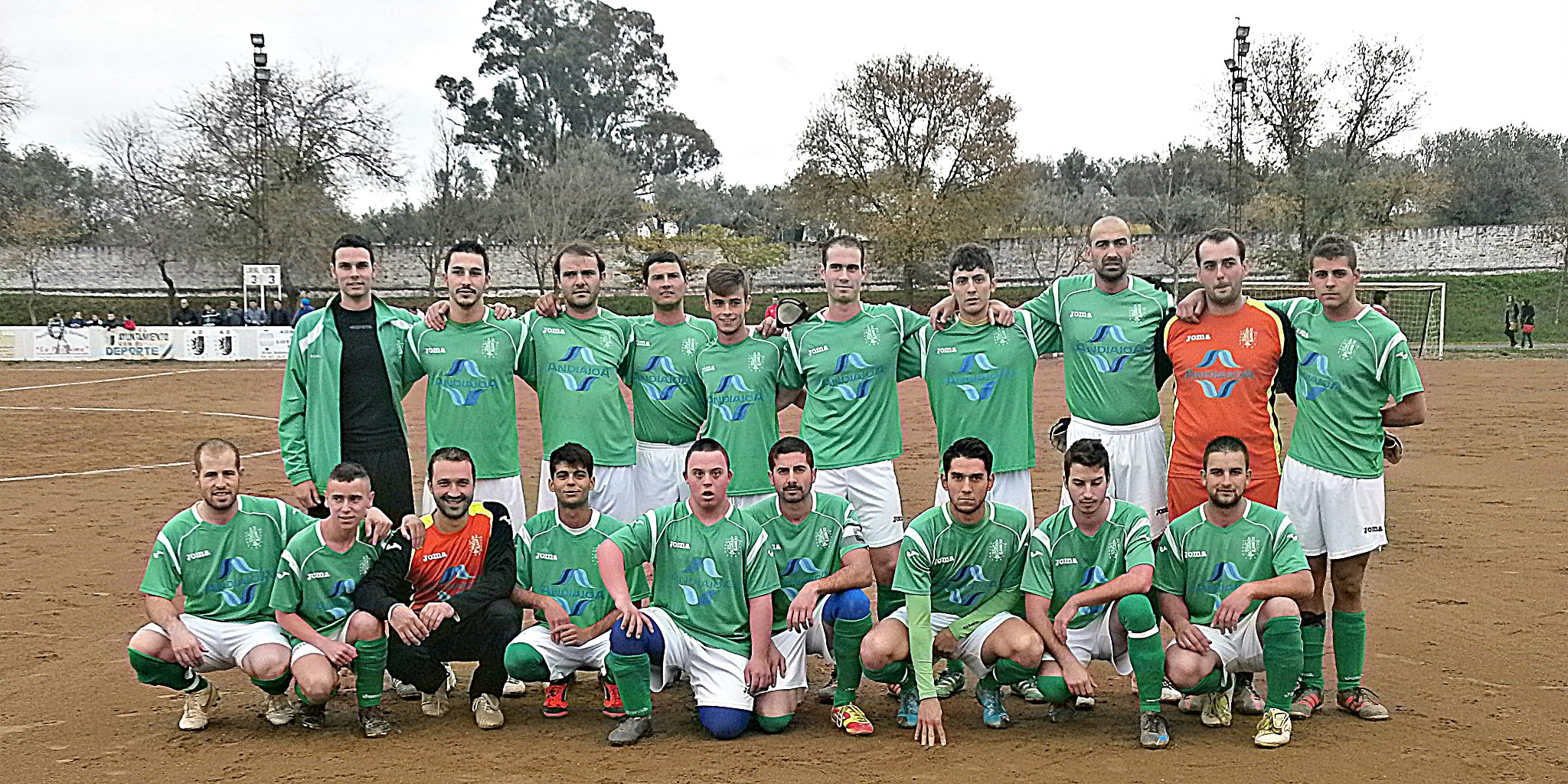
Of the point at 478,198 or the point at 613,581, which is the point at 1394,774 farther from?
the point at 478,198

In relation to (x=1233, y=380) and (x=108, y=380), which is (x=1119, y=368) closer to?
(x=1233, y=380)

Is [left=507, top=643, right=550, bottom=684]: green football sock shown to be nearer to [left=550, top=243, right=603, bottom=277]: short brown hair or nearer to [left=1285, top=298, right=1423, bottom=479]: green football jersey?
[left=550, top=243, right=603, bottom=277]: short brown hair

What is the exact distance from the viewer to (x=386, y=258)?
5288 cm

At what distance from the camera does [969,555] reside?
5754 millimetres

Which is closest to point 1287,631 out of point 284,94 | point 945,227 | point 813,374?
point 813,374

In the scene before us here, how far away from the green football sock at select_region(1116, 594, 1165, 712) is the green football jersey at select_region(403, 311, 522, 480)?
3.30 metres

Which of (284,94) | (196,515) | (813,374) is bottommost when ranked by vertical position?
(196,515)

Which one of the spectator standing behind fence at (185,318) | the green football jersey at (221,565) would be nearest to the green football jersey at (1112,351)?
the green football jersey at (221,565)

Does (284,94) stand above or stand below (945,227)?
above

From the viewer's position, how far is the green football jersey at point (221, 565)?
573 cm

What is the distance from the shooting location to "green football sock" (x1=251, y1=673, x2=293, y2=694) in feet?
18.5

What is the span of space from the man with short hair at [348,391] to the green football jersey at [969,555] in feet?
9.34

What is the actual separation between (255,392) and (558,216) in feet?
→ 89.4

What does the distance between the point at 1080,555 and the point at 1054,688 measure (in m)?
0.61
